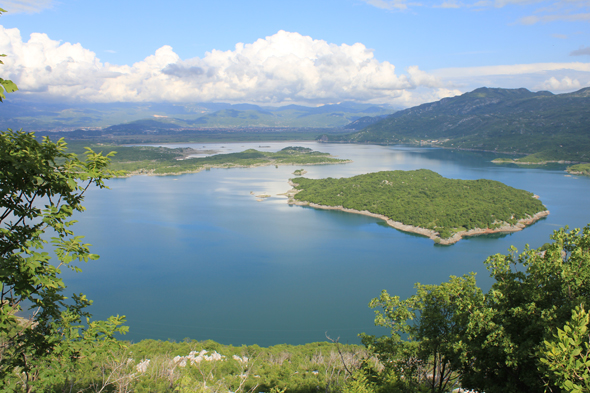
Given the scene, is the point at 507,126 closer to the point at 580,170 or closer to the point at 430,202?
the point at 580,170

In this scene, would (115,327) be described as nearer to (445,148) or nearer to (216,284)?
(216,284)

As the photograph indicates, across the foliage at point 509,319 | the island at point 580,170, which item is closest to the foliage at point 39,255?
the foliage at point 509,319

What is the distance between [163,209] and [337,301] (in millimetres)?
31267

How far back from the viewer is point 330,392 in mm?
9109

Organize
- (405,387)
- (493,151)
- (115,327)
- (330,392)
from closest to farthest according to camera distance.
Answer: (115,327) < (405,387) < (330,392) < (493,151)

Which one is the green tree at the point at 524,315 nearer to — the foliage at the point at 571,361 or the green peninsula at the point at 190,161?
the foliage at the point at 571,361

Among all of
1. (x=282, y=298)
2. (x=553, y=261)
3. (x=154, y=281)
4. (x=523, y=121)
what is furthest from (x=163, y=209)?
(x=523, y=121)

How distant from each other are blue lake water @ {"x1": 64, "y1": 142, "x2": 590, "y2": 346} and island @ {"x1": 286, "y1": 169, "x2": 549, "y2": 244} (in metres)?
1.64

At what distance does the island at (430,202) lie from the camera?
38.1m

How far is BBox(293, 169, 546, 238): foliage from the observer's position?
128 feet

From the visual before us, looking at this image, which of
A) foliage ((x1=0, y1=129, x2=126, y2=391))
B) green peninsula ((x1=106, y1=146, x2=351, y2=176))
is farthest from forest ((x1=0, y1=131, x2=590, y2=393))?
green peninsula ((x1=106, y1=146, x2=351, y2=176))

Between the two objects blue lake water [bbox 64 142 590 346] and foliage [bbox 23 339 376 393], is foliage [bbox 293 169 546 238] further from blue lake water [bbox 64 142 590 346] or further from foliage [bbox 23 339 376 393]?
foliage [bbox 23 339 376 393]

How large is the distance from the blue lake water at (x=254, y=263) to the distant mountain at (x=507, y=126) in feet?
217

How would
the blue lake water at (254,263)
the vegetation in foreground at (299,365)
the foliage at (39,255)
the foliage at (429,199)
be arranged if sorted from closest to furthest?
the foliage at (39,255), the vegetation in foreground at (299,365), the blue lake water at (254,263), the foliage at (429,199)
